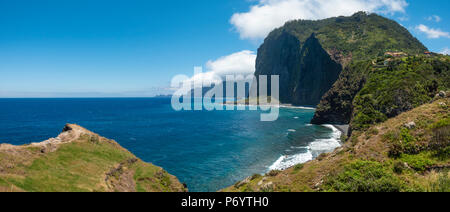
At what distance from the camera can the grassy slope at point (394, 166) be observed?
45.8 ft

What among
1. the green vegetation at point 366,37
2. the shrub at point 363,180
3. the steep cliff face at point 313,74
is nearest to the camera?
the shrub at point 363,180

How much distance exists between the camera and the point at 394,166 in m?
17.3

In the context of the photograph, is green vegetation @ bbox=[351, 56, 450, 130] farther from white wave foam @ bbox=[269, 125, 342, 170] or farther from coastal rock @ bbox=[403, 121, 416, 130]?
coastal rock @ bbox=[403, 121, 416, 130]

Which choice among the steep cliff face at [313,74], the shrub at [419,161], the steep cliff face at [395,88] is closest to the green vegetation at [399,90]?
the steep cliff face at [395,88]

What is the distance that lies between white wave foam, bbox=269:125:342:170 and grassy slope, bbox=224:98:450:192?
16.0 m

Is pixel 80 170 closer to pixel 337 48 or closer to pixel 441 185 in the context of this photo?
pixel 441 185

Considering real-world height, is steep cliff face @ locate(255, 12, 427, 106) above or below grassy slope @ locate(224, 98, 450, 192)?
above

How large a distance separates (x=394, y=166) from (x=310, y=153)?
29.4 meters

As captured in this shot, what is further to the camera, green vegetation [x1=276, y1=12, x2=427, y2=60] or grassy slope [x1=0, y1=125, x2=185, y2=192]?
green vegetation [x1=276, y1=12, x2=427, y2=60]

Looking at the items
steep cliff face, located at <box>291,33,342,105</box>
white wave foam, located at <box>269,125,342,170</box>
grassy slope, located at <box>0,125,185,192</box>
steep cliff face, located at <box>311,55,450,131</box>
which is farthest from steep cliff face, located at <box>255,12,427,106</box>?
grassy slope, located at <box>0,125,185,192</box>

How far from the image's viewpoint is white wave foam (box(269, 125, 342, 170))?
130ft

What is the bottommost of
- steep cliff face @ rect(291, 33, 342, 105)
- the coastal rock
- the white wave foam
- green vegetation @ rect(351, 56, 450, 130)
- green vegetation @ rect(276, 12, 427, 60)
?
→ the white wave foam

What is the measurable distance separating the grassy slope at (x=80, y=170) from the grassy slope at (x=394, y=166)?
1052cm

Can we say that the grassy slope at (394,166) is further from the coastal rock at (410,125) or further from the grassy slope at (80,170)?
the grassy slope at (80,170)
